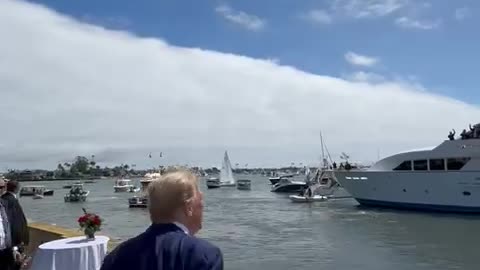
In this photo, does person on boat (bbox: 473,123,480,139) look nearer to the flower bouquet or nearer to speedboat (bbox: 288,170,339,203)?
speedboat (bbox: 288,170,339,203)

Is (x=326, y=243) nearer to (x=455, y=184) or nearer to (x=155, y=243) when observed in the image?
(x=455, y=184)

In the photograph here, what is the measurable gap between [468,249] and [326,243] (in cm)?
676

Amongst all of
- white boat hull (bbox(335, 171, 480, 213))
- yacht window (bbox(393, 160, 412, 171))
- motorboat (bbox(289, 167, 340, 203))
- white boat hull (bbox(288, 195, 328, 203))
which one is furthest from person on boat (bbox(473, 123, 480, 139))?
white boat hull (bbox(288, 195, 328, 203))

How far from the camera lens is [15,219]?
7.13 m

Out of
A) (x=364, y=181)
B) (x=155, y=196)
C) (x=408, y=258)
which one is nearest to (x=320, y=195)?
(x=364, y=181)

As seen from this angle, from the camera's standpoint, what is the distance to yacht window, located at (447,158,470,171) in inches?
1687

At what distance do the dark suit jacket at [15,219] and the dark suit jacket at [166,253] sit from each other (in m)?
5.28

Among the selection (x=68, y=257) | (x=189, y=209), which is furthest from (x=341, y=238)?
(x=189, y=209)

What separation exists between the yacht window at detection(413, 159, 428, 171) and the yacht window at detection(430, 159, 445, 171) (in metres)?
0.52

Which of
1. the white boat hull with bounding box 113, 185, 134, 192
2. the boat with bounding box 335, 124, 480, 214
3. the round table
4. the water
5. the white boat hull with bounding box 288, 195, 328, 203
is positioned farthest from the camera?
the white boat hull with bounding box 113, 185, 134, 192

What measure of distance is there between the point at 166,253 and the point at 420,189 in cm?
4623

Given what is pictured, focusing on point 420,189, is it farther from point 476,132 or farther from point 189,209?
point 189,209

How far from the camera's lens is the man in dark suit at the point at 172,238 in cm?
216

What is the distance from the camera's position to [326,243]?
27.9 m
